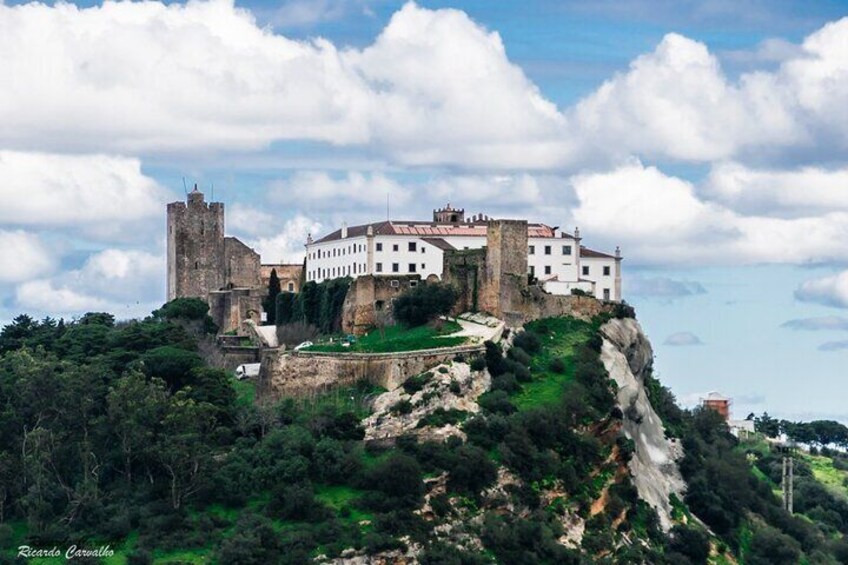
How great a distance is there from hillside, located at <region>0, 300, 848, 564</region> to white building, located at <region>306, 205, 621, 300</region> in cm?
468

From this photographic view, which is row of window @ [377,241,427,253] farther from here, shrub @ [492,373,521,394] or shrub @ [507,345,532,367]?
shrub @ [492,373,521,394]

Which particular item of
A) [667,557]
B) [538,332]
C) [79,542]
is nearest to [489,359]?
[538,332]

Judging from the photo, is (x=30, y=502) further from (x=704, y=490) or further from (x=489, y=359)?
(x=704, y=490)

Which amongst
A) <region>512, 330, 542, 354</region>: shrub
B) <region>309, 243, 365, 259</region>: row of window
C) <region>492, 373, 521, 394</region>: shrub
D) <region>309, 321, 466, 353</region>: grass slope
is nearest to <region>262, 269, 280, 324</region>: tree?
<region>309, 243, 365, 259</region>: row of window

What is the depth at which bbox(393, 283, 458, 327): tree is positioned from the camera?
85.2 meters

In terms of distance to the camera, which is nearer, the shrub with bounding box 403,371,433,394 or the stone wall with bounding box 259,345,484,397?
the shrub with bounding box 403,371,433,394

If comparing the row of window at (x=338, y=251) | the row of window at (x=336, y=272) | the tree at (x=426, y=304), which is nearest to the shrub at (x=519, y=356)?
the tree at (x=426, y=304)

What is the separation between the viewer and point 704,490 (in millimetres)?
86562

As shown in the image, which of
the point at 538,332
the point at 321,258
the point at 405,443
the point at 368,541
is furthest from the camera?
the point at 321,258

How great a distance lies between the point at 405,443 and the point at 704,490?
62.2 feet

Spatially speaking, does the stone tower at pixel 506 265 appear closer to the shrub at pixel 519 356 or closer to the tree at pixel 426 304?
the tree at pixel 426 304

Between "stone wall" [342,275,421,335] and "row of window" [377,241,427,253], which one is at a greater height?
"row of window" [377,241,427,253]

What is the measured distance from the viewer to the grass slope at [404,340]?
80.6m

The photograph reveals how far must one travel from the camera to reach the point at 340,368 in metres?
80.6
